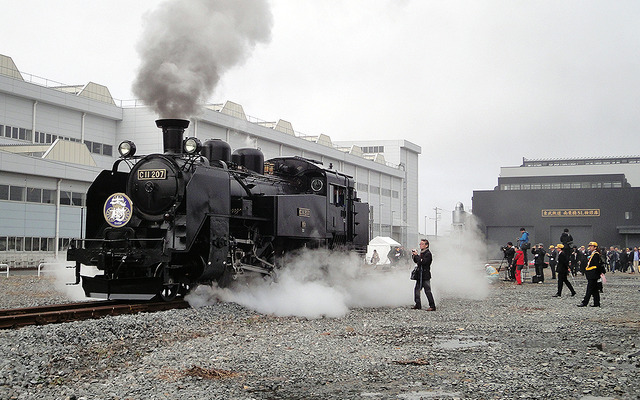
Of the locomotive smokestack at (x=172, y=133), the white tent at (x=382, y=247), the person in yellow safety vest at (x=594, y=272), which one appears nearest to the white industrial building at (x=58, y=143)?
the white tent at (x=382, y=247)

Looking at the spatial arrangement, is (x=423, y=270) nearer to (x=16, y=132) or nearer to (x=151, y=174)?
(x=151, y=174)

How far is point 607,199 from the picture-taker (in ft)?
225

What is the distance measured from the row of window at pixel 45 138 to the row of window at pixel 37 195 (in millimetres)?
5791

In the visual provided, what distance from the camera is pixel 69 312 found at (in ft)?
33.1

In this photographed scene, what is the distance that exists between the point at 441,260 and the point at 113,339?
16585mm

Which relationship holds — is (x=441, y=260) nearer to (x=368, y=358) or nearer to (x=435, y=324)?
(x=435, y=324)

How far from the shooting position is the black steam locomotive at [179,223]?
1220 cm

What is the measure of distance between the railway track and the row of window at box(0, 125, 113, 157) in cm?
3447

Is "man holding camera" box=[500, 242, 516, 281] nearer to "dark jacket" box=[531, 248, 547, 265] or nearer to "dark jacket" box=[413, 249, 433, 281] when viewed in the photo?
"dark jacket" box=[531, 248, 547, 265]

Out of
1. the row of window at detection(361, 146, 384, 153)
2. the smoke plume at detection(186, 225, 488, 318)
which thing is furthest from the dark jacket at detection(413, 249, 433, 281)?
the row of window at detection(361, 146, 384, 153)

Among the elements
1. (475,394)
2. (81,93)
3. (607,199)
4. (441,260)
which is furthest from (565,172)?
(475,394)

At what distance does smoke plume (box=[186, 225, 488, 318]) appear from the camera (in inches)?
515

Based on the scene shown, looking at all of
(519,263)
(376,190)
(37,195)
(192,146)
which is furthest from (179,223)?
(376,190)

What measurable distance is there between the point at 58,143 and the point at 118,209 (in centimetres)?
3157
